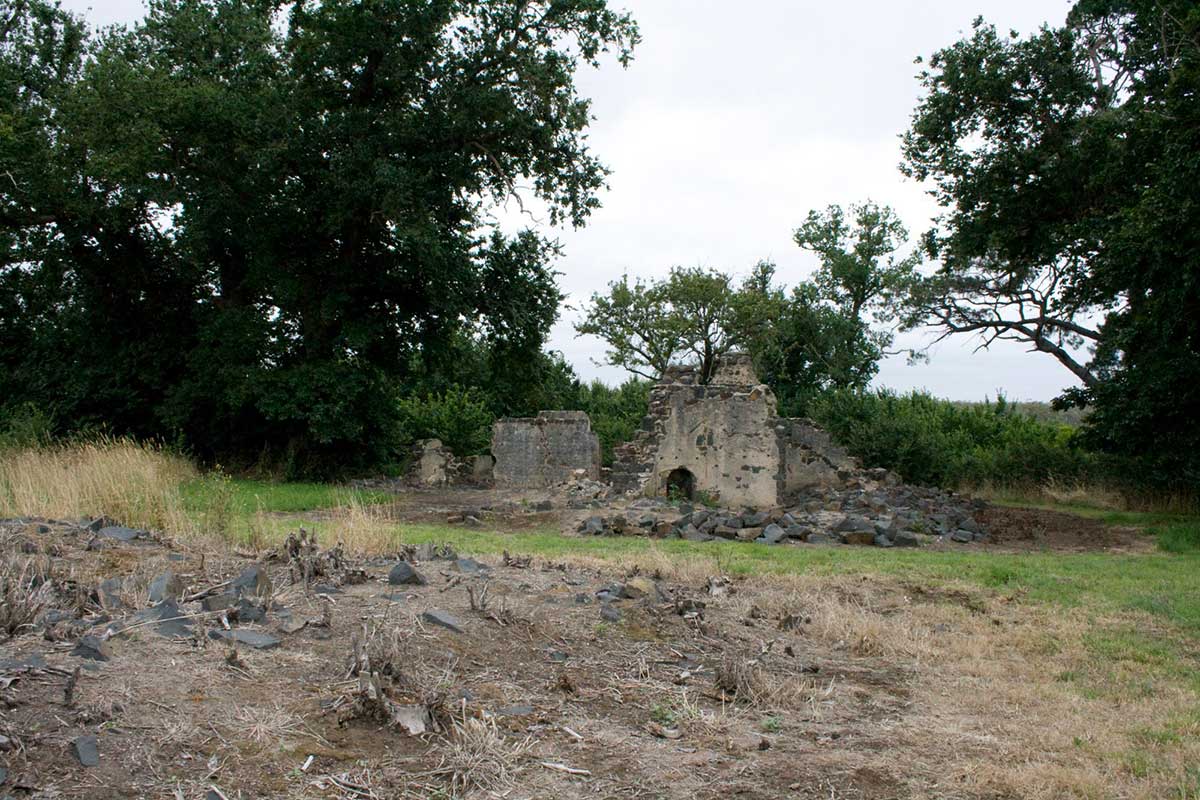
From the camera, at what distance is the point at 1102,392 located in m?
Answer: 18.8

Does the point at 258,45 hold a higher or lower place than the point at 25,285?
higher

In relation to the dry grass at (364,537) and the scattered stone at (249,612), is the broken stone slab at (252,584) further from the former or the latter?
the dry grass at (364,537)

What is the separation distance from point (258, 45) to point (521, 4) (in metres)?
6.83

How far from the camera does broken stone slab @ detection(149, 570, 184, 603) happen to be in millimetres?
6059

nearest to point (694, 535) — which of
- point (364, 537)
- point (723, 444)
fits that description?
point (723, 444)

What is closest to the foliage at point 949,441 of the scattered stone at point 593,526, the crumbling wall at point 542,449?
the crumbling wall at point 542,449

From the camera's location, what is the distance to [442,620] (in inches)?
244

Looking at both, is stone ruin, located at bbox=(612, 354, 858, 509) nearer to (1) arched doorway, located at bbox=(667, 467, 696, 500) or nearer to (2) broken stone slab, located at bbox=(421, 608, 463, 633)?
(1) arched doorway, located at bbox=(667, 467, 696, 500)

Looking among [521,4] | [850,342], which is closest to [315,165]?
[521,4]

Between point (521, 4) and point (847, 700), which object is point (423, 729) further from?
point (521, 4)

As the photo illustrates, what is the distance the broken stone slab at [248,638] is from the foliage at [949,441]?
19.9 meters

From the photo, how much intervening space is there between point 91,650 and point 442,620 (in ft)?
6.77

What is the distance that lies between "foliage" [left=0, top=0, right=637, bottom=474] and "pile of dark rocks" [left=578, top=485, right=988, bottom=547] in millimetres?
7979

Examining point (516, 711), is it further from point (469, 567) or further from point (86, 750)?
point (469, 567)
